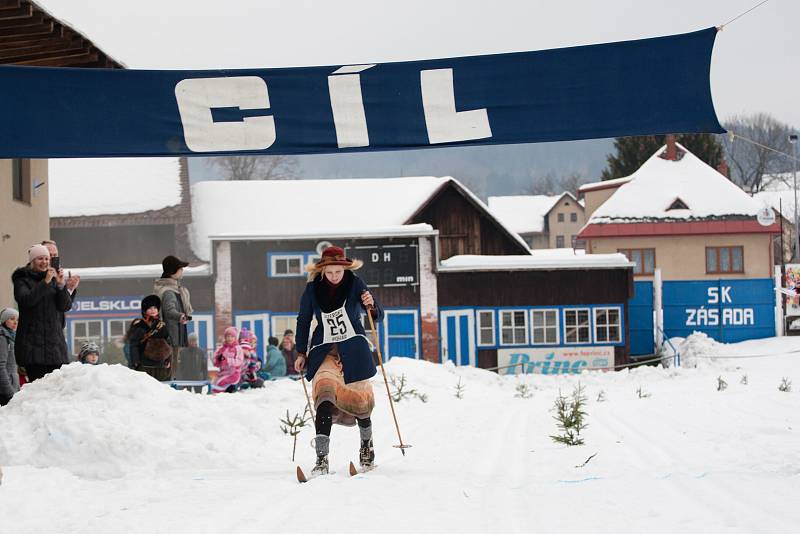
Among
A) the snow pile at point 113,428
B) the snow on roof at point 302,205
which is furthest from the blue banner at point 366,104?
the snow on roof at point 302,205

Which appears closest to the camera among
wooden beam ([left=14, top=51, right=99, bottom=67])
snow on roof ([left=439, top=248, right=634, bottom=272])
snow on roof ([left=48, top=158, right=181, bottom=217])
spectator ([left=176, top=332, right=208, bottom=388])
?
wooden beam ([left=14, top=51, right=99, bottom=67])

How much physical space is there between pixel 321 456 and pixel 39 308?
3.53 m

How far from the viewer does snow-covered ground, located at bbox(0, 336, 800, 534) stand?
525cm

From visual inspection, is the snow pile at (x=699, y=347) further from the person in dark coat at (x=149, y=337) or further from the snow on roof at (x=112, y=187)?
the person in dark coat at (x=149, y=337)

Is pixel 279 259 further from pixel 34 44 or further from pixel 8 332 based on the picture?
pixel 8 332

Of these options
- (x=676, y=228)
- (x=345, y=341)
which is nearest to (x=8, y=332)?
(x=345, y=341)

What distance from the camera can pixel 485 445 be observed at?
29.3 feet

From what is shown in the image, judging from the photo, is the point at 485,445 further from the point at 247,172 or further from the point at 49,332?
the point at 247,172

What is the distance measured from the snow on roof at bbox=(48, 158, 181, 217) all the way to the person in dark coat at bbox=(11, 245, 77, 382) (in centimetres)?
2613

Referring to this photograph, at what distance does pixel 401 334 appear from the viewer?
2989 cm

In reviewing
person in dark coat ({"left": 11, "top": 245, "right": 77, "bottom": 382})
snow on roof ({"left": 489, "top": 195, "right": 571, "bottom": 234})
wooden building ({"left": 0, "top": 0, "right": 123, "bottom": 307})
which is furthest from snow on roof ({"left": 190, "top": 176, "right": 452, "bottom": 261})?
snow on roof ({"left": 489, "top": 195, "right": 571, "bottom": 234})

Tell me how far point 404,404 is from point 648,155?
155 feet

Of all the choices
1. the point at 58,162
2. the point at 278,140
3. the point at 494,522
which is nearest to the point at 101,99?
the point at 278,140

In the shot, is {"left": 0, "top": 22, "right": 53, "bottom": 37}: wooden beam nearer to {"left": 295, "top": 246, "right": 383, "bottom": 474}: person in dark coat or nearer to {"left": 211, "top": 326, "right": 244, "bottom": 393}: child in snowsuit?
{"left": 295, "top": 246, "right": 383, "bottom": 474}: person in dark coat
